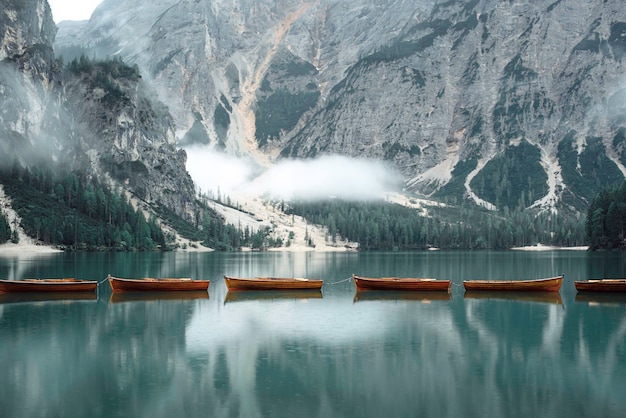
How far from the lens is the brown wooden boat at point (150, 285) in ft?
276

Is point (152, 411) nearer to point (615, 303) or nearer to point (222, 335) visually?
point (222, 335)

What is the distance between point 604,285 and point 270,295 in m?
44.3

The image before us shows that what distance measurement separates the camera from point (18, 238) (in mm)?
192625

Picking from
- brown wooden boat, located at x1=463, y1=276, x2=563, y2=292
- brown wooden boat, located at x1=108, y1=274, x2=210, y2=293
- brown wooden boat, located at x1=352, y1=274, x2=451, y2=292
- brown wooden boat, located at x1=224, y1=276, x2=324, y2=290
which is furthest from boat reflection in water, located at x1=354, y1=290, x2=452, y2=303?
brown wooden boat, located at x1=108, y1=274, x2=210, y2=293

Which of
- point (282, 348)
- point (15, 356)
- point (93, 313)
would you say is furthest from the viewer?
point (93, 313)

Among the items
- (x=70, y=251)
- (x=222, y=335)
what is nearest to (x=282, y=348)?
(x=222, y=335)

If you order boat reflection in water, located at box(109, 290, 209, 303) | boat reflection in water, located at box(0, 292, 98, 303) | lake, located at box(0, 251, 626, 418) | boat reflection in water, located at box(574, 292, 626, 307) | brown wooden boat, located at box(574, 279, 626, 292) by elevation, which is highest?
brown wooden boat, located at box(574, 279, 626, 292)

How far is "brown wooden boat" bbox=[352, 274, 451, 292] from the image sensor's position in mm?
87312

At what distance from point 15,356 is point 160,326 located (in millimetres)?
15428

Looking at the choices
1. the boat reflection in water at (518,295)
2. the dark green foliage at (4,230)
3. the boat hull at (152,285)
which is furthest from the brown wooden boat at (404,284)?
the dark green foliage at (4,230)

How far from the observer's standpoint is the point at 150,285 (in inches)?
3329

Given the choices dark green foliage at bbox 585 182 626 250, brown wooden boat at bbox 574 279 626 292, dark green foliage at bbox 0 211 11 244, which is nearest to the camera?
brown wooden boat at bbox 574 279 626 292

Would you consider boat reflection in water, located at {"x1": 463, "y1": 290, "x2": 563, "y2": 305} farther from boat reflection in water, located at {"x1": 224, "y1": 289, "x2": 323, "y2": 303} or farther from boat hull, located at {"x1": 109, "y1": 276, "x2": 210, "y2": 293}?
boat hull, located at {"x1": 109, "y1": 276, "x2": 210, "y2": 293}

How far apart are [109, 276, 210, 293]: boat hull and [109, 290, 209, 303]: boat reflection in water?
559 millimetres
